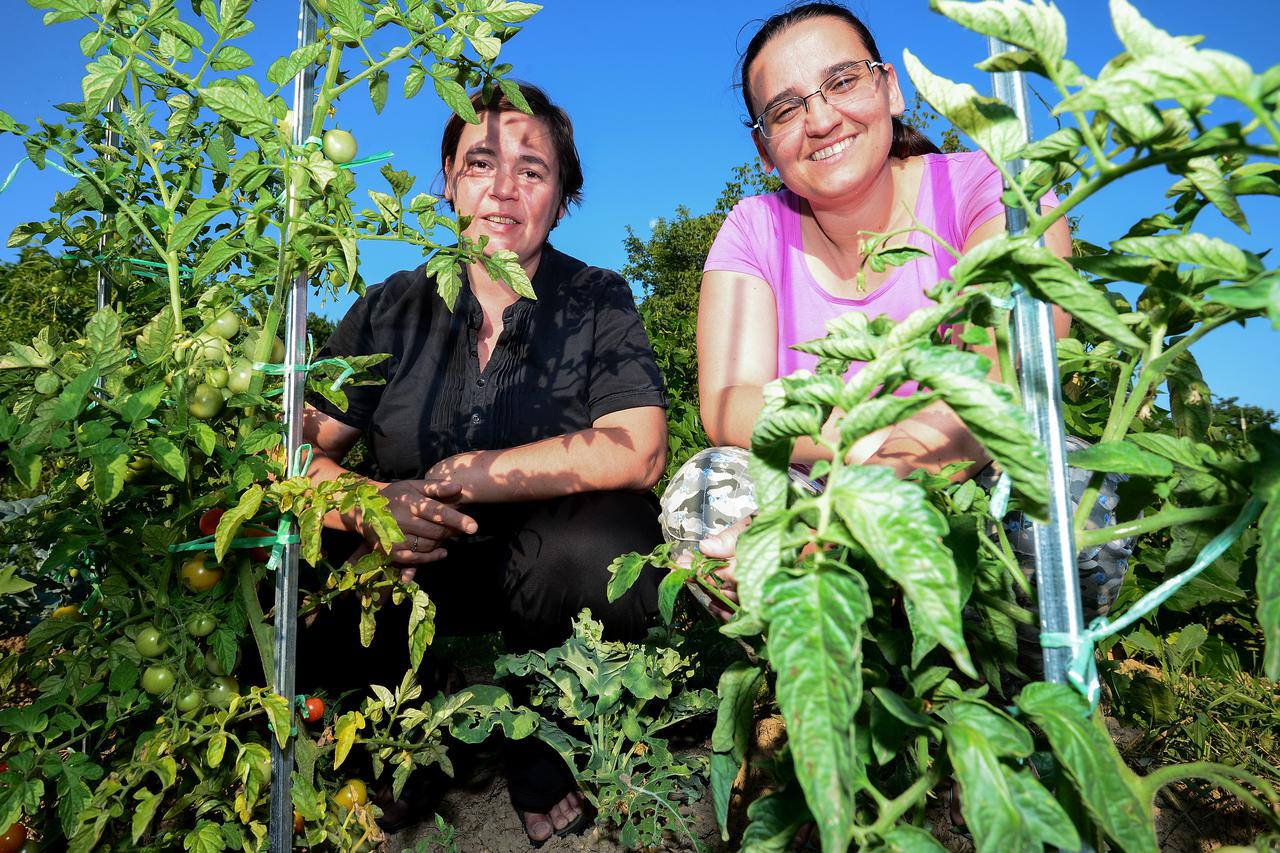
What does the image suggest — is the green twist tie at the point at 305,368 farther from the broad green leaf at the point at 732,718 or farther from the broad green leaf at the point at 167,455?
the broad green leaf at the point at 732,718

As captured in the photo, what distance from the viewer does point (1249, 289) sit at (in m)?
0.56

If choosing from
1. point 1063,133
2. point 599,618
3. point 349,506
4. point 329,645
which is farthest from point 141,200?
point 1063,133

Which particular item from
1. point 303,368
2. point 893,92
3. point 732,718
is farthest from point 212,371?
point 893,92

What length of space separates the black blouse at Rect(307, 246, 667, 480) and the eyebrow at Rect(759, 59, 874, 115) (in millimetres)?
621

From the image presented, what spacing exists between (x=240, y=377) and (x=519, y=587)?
891 millimetres

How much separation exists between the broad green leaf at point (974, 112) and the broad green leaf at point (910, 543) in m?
0.34

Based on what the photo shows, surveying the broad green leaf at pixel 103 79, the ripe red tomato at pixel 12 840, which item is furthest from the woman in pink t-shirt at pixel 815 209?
the ripe red tomato at pixel 12 840

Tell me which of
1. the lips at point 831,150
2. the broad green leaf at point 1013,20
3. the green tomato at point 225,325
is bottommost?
the green tomato at point 225,325

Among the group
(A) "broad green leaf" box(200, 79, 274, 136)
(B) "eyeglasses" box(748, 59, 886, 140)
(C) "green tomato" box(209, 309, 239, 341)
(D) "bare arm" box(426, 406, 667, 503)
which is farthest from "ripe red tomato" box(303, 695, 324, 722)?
(B) "eyeglasses" box(748, 59, 886, 140)

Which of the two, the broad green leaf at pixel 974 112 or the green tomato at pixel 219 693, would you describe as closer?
the broad green leaf at pixel 974 112

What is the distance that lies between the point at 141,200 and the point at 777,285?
139cm

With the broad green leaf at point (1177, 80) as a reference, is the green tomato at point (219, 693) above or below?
below

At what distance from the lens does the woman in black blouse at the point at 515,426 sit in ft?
6.05

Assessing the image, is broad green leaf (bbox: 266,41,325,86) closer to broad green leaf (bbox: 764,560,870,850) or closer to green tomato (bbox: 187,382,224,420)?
green tomato (bbox: 187,382,224,420)
